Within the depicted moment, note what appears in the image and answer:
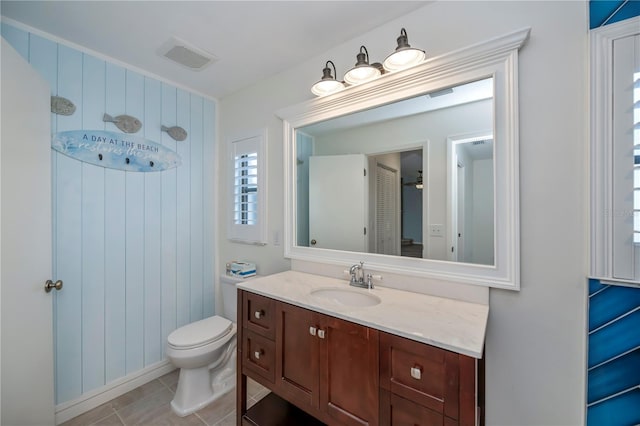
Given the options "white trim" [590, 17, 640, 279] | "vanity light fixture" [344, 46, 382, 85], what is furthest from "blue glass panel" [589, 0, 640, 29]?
→ "vanity light fixture" [344, 46, 382, 85]

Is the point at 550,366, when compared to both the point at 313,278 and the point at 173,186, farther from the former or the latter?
the point at 173,186

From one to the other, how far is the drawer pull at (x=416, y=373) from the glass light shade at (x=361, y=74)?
1.42 metres

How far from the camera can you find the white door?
111cm

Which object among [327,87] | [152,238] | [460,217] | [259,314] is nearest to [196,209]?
[152,238]

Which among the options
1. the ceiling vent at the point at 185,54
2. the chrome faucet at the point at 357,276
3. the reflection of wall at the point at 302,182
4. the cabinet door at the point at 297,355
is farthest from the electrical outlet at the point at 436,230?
the ceiling vent at the point at 185,54

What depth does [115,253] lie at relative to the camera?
6.06 ft

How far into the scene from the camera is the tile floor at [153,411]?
5.22ft

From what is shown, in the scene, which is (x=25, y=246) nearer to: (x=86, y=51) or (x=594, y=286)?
(x=86, y=51)

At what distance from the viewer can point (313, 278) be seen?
66.5 inches

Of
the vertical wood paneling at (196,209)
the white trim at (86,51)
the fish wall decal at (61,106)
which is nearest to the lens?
the white trim at (86,51)

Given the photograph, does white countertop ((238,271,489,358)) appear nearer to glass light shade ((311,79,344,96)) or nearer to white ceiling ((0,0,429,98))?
glass light shade ((311,79,344,96))

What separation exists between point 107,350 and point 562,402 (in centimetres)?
264

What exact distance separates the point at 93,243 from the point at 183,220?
62cm

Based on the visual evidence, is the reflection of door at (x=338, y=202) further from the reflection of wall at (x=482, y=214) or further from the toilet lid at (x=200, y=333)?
the toilet lid at (x=200, y=333)
